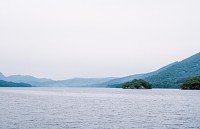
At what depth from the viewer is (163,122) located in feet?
229

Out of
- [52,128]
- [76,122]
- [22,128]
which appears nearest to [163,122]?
[76,122]

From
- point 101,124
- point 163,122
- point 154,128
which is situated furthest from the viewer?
point 163,122

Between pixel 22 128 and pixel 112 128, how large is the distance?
16.4 meters

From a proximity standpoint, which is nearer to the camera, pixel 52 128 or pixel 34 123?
pixel 52 128

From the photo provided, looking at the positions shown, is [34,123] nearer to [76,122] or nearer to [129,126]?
[76,122]

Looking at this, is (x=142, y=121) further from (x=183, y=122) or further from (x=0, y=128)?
(x=0, y=128)

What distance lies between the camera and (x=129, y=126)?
209ft

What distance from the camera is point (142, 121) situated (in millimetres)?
71688

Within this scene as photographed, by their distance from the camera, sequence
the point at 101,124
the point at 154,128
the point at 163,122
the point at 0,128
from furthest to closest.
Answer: the point at 163,122 < the point at 101,124 < the point at 154,128 < the point at 0,128

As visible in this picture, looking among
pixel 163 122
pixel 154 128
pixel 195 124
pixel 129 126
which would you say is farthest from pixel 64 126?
pixel 195 124

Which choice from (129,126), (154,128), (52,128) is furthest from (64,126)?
(154,128)

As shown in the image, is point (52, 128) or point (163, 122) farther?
point (163, 122)

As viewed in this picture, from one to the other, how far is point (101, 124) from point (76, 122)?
576 centimetres

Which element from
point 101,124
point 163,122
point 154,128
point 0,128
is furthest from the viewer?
point 163,122
